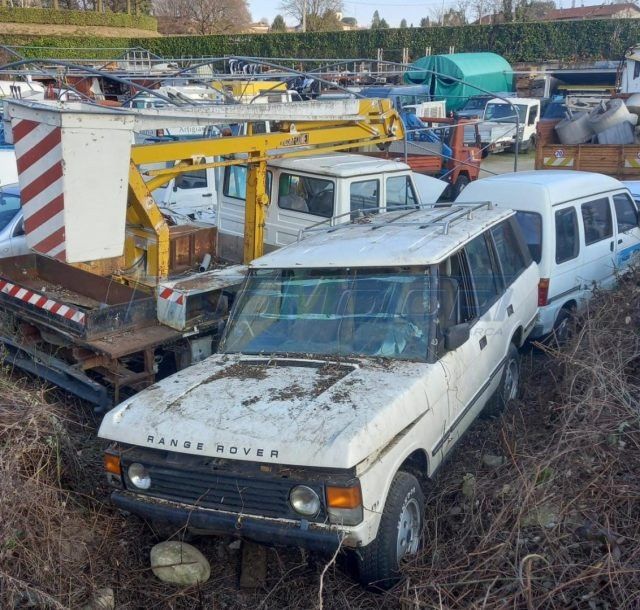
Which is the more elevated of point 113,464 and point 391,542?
point 113,464

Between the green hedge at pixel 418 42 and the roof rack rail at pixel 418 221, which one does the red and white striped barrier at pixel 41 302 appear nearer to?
the roof rack rail at pixel 418 221

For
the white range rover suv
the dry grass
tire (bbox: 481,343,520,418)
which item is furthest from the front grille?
tire (bbox: 481,343,520,418)

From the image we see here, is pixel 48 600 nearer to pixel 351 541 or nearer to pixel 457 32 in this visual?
pixel 351 541

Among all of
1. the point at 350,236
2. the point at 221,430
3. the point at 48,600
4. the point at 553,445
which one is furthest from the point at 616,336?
the point at 48,600

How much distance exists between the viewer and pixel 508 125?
22688 mm

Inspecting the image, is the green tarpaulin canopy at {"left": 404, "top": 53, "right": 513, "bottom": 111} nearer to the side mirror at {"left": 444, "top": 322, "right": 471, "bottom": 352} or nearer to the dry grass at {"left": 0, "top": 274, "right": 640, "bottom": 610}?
the side mirror at {"left": 444, "top": 322, "right": 471, "bottom": 352}

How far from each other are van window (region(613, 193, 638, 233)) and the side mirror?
4240 millimetres

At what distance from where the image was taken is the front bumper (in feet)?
12.0

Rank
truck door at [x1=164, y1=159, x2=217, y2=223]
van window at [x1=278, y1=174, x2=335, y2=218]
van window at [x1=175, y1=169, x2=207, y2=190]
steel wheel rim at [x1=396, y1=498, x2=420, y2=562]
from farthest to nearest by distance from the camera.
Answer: van window at [x1=175, y1=169, x2=207, y2=190] → truck door at [x1=164, y1=159, x2=217, y2=223] → van window at [x1=278, y1=174, x2=335, y2=218] → steel wheel rim at [x1=396, y1=498, x2=420, y2=562]

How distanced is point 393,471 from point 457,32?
3924cm

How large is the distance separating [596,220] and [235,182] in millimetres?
3907

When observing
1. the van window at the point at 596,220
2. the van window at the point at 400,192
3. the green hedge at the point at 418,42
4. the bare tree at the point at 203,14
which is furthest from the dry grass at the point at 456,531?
the bare tree at the point at 203,14

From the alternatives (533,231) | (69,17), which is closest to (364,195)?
(533,231)

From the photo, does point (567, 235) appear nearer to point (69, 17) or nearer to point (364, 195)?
point (364, 195)
